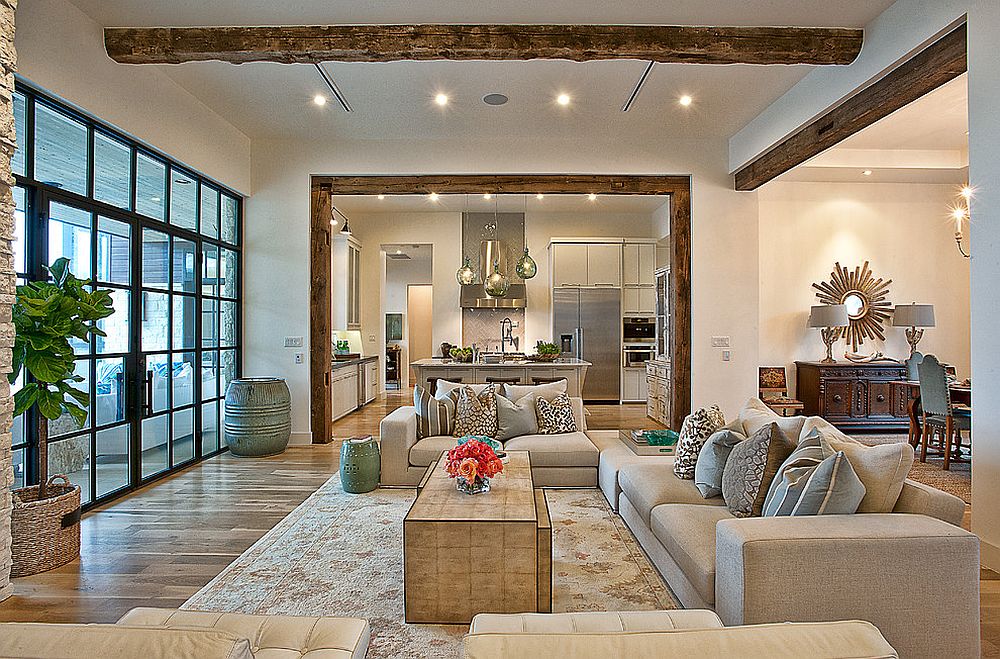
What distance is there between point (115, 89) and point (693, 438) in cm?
457

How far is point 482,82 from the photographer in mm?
5762

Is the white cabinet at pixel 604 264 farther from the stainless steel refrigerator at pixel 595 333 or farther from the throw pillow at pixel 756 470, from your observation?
the throw pillow at pixel 756 470

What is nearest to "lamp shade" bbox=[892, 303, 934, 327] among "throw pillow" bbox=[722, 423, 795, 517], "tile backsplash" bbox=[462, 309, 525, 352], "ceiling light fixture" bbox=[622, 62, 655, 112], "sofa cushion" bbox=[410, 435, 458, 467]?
"ceiling light fixture" bbox=[622, 62, 655, 112]

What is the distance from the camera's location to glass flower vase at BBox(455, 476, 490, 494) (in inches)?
136

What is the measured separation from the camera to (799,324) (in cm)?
889

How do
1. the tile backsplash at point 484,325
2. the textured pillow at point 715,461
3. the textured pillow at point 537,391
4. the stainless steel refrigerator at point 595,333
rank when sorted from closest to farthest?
1. the textured pillow at point 715,461
2. the textured pillow at point 537,391
3. the stainless steel refrigerator at point 595,333
4. the tile backsplash at point 484,325

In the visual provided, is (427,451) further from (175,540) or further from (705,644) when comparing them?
(705,644)

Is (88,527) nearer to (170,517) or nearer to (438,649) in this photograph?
(170,517)

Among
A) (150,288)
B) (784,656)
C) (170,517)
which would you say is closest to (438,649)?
(784,656)

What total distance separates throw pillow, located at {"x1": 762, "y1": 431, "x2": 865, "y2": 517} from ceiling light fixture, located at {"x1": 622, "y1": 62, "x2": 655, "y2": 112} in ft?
11.9

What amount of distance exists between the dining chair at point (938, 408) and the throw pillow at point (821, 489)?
160 inches

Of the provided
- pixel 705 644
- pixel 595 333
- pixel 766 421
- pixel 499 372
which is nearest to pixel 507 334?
pixel 595 333

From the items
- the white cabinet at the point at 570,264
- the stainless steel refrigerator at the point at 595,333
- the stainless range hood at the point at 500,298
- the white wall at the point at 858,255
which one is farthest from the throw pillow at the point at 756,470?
the stainless range hood at the point at 500,298

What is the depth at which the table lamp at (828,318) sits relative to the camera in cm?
842
